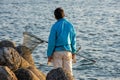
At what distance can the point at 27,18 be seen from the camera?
35.7m

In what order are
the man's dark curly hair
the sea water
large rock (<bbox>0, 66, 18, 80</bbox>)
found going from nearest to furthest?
large rock (<bbox>0, 66, 18, 80</bbox>)
the man's dark curly hair
the sea water

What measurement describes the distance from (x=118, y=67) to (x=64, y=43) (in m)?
6.82

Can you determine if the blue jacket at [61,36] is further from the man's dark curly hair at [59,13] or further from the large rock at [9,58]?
the large rock at [9,58]

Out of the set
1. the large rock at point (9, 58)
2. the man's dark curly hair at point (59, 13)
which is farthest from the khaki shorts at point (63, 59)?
the large rock at point (9, 58)

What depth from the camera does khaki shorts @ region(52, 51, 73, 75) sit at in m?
11.6

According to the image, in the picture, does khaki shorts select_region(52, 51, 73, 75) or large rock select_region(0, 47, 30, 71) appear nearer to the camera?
khaki shorts select_region(52, 51, 73, 75)

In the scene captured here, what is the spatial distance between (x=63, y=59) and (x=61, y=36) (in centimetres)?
71

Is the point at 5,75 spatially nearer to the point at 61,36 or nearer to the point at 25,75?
the point at 25,75

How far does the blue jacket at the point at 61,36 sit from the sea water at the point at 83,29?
4.59 m

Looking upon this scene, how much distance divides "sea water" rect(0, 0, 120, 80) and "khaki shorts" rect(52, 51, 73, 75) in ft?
13.7

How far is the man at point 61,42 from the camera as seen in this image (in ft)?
37.2

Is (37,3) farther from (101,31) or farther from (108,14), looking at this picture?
(101,31)

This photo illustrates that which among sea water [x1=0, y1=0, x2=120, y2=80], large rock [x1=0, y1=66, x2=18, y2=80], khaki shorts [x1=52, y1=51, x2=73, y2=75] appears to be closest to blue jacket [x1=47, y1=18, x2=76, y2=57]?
khaki shorts [x1=52, y1=51, x2=73, y2=75]

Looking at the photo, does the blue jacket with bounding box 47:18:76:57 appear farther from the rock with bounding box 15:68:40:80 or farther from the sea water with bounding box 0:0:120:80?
the sea water with bounding box 0:0:120:80
